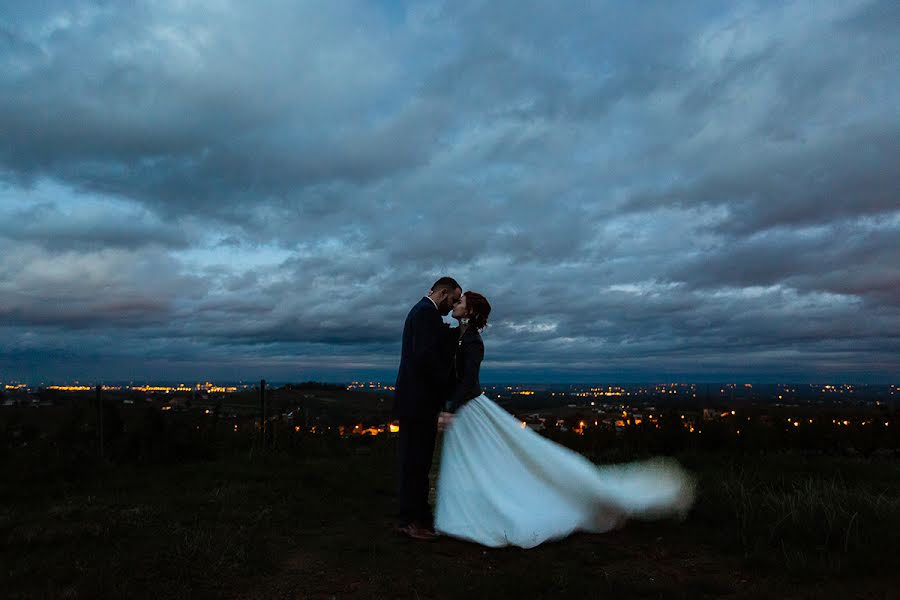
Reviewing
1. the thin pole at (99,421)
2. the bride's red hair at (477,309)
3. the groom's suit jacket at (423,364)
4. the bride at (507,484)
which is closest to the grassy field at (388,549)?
the bride at (507,484)

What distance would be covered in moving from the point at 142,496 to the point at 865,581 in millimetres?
7472

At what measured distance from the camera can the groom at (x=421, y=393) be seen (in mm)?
5695

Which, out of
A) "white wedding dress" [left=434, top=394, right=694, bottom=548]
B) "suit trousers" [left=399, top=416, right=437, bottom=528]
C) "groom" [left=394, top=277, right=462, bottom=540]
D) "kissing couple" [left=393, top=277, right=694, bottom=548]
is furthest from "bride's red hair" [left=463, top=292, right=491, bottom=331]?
"suit trousers" [left=399, top=416, right=437, bottom=528]

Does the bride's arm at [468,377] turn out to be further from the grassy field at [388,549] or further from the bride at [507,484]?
the grassy field at [388,549]

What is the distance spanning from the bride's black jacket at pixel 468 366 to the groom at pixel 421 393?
16cm

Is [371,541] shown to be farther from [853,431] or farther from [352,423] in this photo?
[853,431]

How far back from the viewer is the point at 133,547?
512cm

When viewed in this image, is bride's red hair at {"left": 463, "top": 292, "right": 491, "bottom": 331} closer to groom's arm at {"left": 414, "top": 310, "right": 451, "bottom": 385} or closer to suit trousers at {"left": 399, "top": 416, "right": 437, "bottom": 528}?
groom's arm at {"left": 414, "top": 310, "right": 451, "bottom": 385}

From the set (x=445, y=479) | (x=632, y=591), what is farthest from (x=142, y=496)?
(x=632, y=591)

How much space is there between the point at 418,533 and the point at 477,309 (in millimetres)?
2284

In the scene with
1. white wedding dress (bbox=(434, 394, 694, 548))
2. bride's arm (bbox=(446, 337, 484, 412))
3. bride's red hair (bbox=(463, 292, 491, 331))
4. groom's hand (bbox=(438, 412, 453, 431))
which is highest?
bride's red hair (bbox=(463, 292, 491, 331))

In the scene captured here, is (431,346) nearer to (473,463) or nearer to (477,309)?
(477,309)

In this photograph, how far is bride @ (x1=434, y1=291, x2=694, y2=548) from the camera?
18.0 feet

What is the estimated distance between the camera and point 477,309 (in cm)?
598
